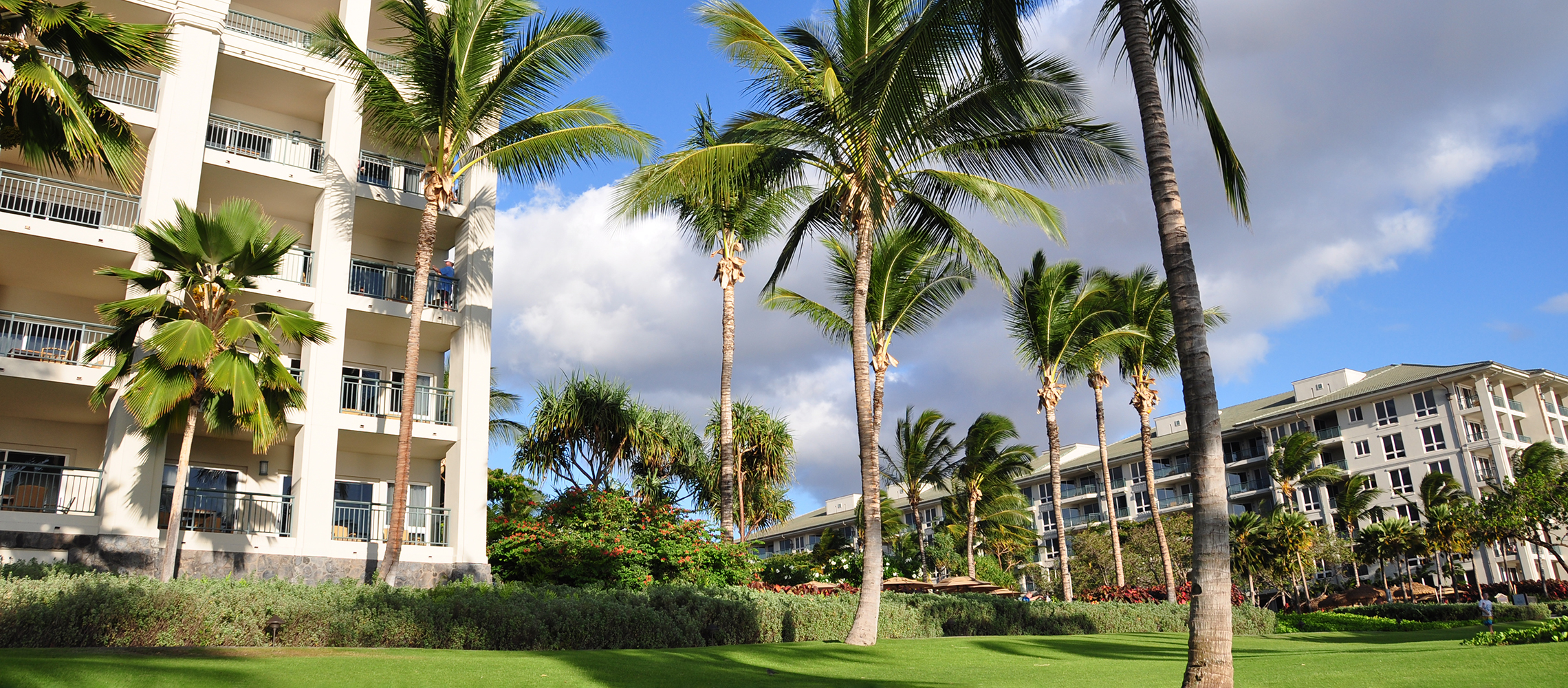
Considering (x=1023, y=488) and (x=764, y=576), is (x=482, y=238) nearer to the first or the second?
(x=764, y=576)

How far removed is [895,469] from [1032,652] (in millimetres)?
25472

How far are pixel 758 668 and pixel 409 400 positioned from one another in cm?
995

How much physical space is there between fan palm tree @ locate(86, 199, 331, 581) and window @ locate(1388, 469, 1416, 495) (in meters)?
64.4

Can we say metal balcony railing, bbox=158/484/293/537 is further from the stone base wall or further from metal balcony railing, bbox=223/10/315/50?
metal balcony railing, bbox=223/10/315/50

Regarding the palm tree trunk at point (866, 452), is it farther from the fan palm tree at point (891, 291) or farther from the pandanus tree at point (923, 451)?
the pandanus tree at point (923, 451)

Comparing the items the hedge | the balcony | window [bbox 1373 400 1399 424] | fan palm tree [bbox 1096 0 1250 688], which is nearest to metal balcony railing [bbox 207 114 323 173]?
the balcony

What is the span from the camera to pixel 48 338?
62.0 ft

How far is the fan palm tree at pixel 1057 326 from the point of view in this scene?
29969 mm

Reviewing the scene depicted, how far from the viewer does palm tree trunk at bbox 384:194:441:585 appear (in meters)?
17.8

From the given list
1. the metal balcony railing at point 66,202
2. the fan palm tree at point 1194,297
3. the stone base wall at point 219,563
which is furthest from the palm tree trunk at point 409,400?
the fan palm tree at point 1194,297

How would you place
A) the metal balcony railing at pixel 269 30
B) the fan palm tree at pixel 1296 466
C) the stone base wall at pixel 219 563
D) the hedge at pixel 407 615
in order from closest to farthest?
the hedge at pixel 407 615 → the stone base wall at pixel 219 563 → the metal balcony railing at pixel 269 30 → the fan palm tree at pixel 1296 466

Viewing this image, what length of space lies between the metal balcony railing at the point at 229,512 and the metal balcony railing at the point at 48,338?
310 cm

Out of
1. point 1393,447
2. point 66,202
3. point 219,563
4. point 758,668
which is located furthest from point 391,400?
point 1393,447

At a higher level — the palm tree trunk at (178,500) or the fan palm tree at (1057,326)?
the fan palm tree at (1057,326)
